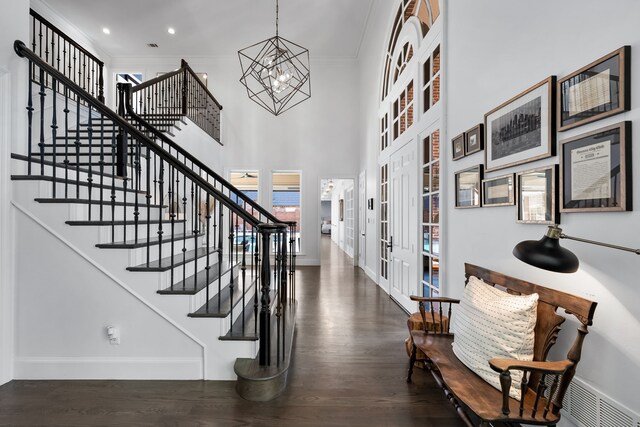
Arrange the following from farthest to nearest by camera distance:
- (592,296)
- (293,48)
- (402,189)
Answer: (293,48)
(402,189)
(592,296)

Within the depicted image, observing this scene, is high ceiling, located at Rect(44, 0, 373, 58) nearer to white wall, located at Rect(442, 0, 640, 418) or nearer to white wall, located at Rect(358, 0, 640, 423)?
white wall, located at Rect(358, 0, 640, 423)

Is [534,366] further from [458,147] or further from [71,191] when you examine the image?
[71,191]

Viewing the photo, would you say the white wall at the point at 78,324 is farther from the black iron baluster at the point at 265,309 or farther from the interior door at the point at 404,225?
the interior door at the point at 404,225

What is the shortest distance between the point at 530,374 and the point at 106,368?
9.30 feet

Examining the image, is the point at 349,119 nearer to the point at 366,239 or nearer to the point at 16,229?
the point at 366,239

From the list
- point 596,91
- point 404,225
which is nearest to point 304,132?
point 404,225

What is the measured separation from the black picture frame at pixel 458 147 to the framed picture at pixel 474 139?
1.8 inches

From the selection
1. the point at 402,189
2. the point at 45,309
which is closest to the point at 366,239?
the point at 402,189

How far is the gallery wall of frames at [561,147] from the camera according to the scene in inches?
47.1

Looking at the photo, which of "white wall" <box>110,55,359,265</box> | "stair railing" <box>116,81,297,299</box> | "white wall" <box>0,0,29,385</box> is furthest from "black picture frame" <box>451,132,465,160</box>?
"white wall" <box>110,55,359,265</box>

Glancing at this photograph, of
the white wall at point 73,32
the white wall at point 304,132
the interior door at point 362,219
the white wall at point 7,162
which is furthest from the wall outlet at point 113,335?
the white wall at point 73,32

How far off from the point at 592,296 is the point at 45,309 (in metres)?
3.50

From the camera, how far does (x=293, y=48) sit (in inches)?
269

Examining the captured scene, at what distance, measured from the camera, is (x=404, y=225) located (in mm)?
3865
